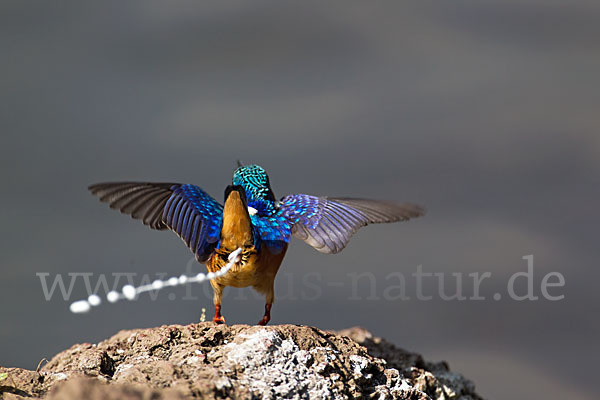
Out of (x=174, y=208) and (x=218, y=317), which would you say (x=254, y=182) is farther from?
(x=218, y=317)

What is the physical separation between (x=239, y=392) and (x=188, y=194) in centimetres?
187

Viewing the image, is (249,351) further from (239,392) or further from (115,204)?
(115,204)

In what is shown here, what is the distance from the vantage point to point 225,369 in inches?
167

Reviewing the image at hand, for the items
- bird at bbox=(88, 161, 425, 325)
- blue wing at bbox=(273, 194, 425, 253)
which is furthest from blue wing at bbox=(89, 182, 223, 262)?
blue wing at bbox=(273, 194, 425, 253)

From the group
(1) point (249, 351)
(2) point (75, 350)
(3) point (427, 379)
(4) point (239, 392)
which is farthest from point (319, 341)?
(2) point (75, 350)

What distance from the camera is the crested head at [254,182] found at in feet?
18.2

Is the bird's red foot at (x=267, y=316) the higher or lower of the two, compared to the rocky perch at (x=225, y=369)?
higher

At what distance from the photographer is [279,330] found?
4691 mm

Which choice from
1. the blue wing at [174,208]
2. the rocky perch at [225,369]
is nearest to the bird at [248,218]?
the blue wing at [174,208]

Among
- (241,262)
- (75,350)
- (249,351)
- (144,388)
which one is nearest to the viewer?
(144,388)

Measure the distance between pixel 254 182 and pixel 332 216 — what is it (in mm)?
704

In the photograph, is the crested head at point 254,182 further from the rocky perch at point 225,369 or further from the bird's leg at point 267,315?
the rocky perch at point 225,369

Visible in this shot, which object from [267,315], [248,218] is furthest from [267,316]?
[248,218]

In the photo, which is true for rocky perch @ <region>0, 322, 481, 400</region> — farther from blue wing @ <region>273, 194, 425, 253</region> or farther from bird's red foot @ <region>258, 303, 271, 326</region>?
blue wing @ <region>273, 194, 425, 253</region>
